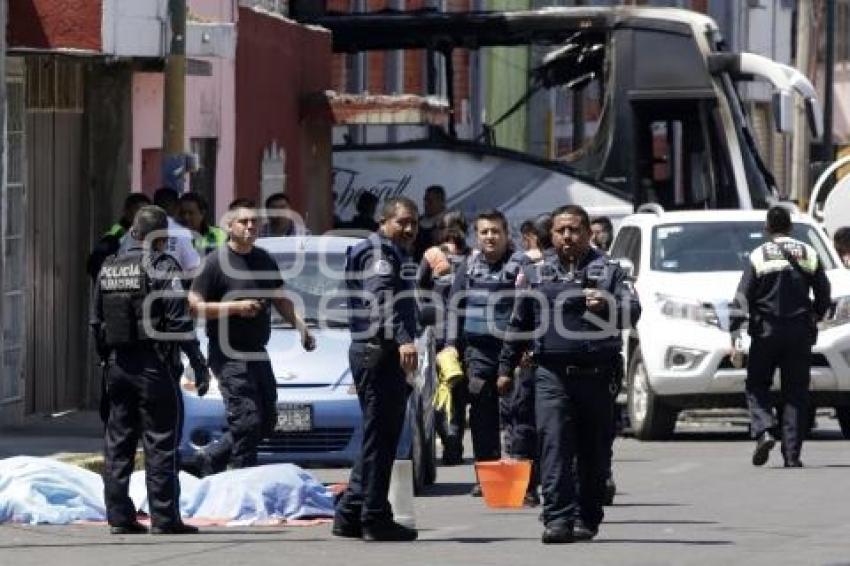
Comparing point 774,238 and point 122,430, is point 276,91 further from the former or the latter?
point 122,430

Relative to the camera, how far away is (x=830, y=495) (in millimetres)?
18609

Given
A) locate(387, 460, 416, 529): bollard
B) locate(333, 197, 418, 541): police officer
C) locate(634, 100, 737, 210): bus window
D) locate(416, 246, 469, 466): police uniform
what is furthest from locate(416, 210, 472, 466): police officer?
locate(634, 100, 737, 210): bus window

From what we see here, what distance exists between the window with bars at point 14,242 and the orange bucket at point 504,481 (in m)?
6.64

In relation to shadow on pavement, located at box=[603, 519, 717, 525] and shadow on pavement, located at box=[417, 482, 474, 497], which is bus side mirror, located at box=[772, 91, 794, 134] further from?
shadow on pavement, located at box=[603, 519, 717, 525]

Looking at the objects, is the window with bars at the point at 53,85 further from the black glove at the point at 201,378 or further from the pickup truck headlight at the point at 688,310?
the black glove at the point at 201,378

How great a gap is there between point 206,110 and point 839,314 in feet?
23.7

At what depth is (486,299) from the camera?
1877 cm

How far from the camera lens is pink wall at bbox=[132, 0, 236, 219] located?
2630cm

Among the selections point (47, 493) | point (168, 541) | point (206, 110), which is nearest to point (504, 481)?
point (47, 493)

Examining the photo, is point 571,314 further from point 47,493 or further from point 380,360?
point 47,493

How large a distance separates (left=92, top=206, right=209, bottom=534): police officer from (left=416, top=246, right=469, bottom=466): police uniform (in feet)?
13.3

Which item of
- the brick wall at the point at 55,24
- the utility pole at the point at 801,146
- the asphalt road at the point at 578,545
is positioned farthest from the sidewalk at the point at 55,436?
the utility pole at the point at 801,146

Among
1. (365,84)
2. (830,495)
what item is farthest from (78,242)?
(365,84)

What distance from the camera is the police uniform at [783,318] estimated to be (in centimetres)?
2138
